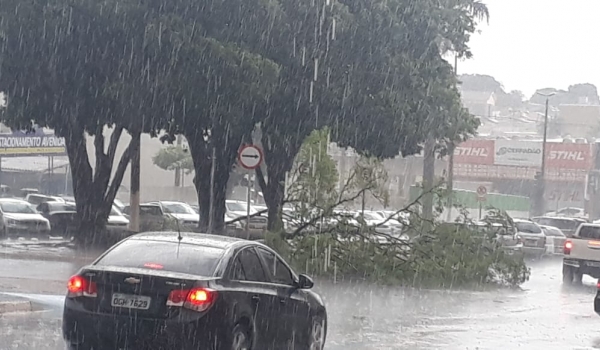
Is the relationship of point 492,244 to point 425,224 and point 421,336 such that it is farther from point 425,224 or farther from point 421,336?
point 421,336

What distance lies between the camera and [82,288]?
1029 centimetres

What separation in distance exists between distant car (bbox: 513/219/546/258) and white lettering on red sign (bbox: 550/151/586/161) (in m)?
33.8

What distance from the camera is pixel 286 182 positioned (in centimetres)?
3288

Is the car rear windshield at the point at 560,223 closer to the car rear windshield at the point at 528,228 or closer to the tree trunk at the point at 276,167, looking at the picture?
the car rear windshield at the point at 528,228

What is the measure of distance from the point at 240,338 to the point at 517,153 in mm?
67791

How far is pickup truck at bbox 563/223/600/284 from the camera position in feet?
93.8

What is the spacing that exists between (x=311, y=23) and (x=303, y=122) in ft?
9.31

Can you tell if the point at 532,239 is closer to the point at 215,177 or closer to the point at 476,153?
the point at 215,177

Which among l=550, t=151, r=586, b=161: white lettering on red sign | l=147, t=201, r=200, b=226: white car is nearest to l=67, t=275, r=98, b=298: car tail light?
l=147, t=201, r=200, b=226: white car

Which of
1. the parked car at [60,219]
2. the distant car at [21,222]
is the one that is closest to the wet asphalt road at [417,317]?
the distant car at [21,222]

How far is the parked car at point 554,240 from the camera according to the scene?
4593cm

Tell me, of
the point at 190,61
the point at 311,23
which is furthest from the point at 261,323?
the point at 311,23

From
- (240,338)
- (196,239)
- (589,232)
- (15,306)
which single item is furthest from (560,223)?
(240,338)

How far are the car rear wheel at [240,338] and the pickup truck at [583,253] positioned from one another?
769 inches
